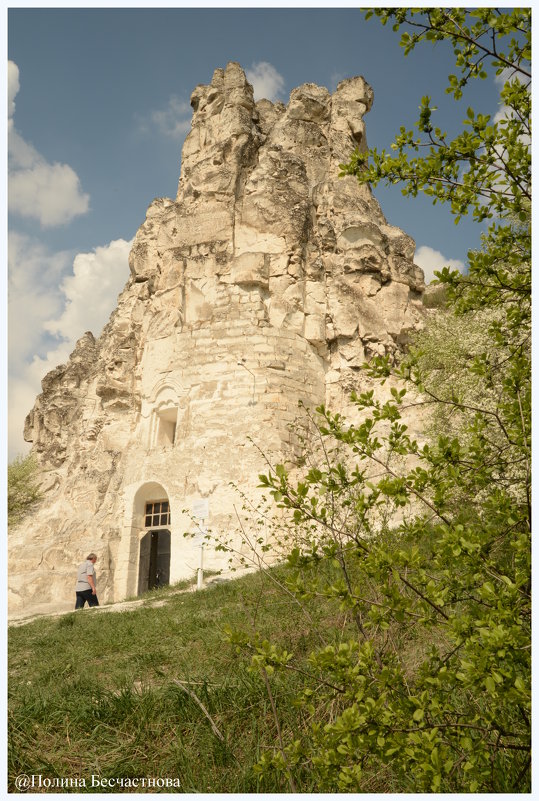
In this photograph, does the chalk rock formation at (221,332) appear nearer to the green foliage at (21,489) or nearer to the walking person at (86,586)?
the green foliage at (21,489)

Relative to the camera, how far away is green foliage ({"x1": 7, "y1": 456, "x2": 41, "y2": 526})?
64.2 feet

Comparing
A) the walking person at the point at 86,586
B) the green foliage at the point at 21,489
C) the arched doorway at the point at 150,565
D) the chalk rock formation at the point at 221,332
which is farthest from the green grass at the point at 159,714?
the green foliage at the point at 21,489

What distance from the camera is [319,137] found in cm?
2080

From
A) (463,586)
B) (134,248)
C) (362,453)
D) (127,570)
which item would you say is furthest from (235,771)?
(134,248)

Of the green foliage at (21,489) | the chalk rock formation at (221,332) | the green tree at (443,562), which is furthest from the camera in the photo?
the green foliage at (21,489)

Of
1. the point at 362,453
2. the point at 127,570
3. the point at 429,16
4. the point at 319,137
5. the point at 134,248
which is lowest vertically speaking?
the point at 127,570

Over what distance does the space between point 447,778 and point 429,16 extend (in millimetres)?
3807

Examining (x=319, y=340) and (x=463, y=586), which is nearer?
(x=463, y=586)

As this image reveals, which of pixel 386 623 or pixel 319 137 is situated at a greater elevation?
pixel 319 137

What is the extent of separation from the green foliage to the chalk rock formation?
0.62 meters

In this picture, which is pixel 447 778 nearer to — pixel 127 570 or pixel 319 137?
pixel 127 570

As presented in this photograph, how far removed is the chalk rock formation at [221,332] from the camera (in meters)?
15.1

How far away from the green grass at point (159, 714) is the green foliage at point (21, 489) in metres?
14.3

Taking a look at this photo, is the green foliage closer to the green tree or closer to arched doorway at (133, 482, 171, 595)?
arched doorway at (133, 482, 171, 595)
